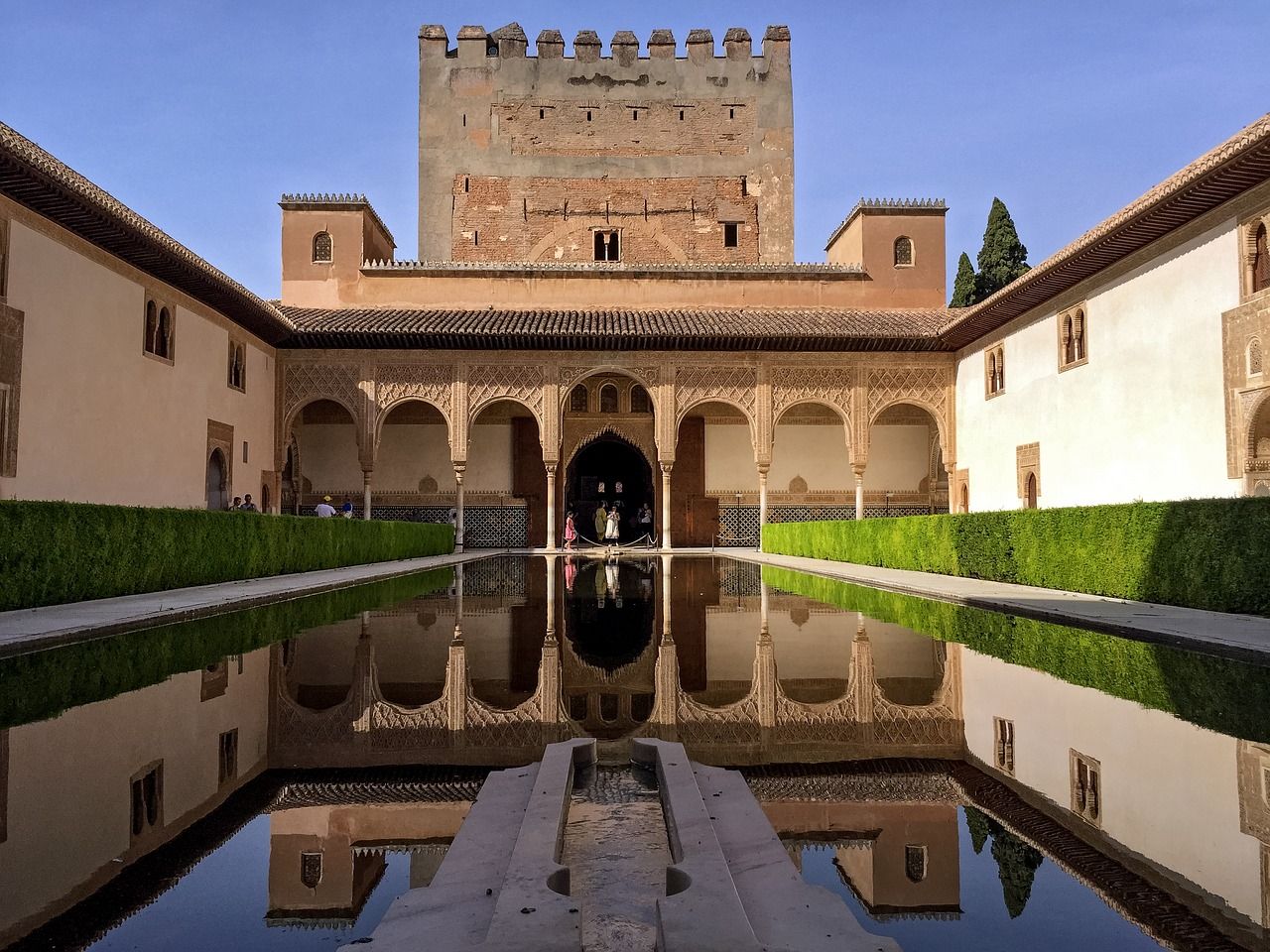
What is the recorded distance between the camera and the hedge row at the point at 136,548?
25.1 feet

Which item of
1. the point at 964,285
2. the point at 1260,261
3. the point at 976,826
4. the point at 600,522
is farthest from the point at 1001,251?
the point at 976,826

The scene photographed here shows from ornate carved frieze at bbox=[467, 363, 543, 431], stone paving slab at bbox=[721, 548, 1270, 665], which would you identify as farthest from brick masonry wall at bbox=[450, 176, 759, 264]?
stone paving slab at bbox=[721, 548, 1270, 665]

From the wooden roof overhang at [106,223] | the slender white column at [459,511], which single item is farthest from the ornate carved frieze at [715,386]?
the wooden roof overhang at [106,223]

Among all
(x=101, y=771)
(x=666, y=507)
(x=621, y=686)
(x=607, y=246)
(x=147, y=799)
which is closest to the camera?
Answer: (x=147, y=799)

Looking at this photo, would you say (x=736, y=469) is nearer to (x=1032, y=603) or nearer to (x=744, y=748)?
(x=1032, y=603)

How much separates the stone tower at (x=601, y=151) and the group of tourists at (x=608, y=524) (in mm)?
7204

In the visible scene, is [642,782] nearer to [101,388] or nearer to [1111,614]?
[1111,614]

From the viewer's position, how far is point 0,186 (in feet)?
34.0

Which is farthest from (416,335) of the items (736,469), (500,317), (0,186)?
(0,186)

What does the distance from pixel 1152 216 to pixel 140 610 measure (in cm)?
1137

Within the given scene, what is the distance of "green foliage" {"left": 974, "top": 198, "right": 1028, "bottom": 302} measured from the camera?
29.5 m

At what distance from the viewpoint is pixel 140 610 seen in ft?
24.1

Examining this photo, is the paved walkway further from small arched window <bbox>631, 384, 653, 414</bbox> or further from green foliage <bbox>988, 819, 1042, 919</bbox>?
small arched window <bbox>631, 384, 653, 414</bbox>

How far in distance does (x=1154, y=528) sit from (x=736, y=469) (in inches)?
591
